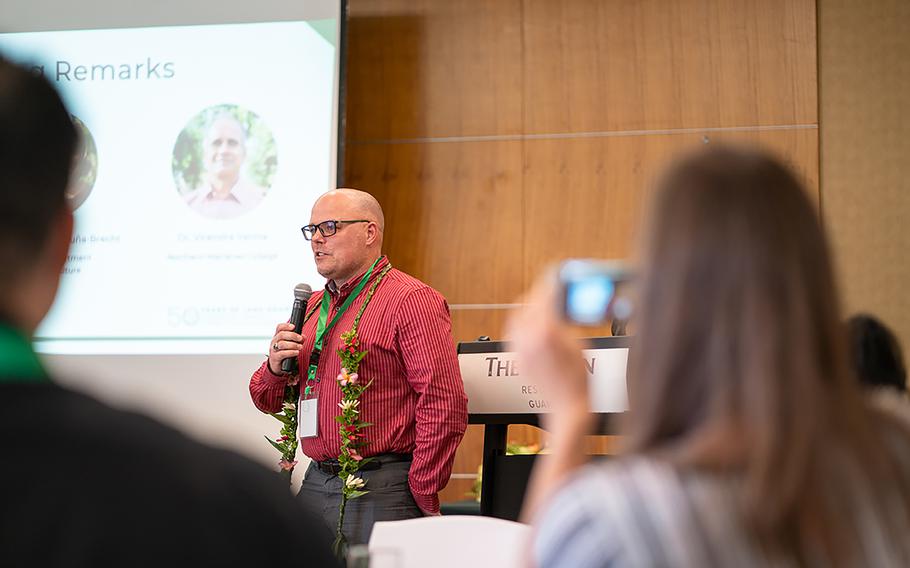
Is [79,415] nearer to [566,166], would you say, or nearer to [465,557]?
[465,557]

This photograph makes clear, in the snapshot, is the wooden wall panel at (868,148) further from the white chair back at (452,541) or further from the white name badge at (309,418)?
the white chair back at (452,541)

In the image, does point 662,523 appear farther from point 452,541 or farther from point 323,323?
point 323,323

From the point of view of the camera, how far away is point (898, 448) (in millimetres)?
1021

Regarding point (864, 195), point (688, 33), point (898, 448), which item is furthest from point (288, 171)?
point (898, 448)

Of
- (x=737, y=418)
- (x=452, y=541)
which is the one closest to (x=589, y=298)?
(x=737, y=418)

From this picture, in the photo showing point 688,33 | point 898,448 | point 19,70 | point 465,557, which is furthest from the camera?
point 688,33

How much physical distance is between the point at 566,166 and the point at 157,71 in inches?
87.5

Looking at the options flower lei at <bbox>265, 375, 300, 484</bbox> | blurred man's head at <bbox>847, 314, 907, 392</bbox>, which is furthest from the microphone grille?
blurred man's head at <bbox>847, 314, 907, 392</bbox>

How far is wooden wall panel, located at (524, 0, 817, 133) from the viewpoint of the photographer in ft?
17.7

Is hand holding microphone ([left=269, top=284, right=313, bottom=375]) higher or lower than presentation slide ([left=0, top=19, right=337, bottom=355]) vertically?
lower

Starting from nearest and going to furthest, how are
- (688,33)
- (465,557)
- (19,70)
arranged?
(19,70) < (465,557) < (688,33)

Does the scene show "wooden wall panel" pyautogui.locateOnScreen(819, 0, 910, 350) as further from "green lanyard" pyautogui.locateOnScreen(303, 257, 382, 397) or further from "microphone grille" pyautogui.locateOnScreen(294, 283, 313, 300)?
"microphone grille" pyautogui.locateOnScreen(294, 283, 313, 300)

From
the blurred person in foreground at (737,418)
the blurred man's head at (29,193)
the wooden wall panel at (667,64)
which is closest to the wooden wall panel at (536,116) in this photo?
the wooden wall panel at (667,64)

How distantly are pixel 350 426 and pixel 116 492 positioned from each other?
2738 mm
